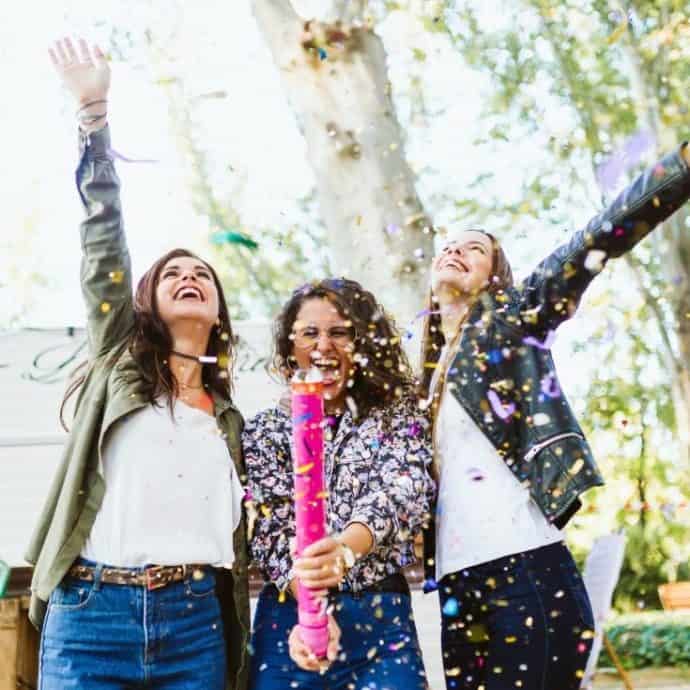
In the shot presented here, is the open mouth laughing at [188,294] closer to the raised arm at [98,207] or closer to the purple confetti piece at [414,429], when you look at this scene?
the raised arm at [98,207]

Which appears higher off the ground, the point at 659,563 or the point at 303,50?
the point at 303,50

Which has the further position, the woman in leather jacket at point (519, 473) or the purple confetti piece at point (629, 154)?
the purple confetti piece at point (629, 154)

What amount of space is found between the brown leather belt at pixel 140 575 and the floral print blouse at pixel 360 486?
24cm

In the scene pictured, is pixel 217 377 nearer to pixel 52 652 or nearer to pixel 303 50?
pixel 52 652

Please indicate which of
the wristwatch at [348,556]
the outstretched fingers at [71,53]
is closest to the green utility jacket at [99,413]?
the outstretched fingers at [71,53]

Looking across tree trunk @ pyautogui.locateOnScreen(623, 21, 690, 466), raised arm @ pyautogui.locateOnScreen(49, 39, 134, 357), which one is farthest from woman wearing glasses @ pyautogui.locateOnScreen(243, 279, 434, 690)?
tree trunk @ pyautogui.locateOnScreen(623, 21, 690, 466)

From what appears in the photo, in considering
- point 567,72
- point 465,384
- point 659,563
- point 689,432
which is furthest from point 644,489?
point 465,384

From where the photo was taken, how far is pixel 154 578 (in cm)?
266

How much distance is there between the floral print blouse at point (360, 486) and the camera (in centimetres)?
272

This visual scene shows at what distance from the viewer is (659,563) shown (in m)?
15.2

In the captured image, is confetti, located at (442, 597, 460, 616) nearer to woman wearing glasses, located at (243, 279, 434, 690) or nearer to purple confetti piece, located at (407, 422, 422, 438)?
woman wearing glasses, located at (243, 279, 434, 690)

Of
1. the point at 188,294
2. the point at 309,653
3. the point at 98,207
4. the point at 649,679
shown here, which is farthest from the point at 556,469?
the point at 649,679

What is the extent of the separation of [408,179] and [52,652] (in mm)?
4204

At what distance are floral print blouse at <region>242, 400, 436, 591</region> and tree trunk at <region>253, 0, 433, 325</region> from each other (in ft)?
9.79
